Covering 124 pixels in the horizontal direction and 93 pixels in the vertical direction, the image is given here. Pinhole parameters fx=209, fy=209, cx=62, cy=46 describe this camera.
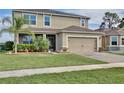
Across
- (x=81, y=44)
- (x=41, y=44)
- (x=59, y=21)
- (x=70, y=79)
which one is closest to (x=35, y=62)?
(x=70, y=79)

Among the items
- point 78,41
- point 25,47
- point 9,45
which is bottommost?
point 25,47

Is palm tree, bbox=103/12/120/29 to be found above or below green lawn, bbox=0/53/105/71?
above

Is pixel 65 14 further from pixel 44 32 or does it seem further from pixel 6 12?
pixel 6 12

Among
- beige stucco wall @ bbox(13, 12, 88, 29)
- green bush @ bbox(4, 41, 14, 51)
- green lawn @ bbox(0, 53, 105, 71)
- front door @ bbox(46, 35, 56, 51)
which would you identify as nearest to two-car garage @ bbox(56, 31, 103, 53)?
front door @ bbox(46, 35, 56, 51)

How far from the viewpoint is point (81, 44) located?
25406 millimetres

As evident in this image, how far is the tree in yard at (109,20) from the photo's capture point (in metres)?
42.8

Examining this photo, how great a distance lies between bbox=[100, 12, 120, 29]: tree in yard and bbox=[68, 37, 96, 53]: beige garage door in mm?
17446

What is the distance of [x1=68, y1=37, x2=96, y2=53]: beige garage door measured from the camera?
2484cm

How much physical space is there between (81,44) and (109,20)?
77.0ft

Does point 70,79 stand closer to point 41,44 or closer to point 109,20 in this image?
point 41,44

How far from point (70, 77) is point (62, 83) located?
3.59ft

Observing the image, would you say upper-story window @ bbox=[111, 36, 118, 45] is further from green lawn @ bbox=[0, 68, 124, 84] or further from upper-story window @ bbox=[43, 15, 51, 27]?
green lawn @ bbox=[0, 68, 124, 84]

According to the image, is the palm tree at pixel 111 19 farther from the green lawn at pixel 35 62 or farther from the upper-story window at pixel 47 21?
the green lawn at pixel 35 62
